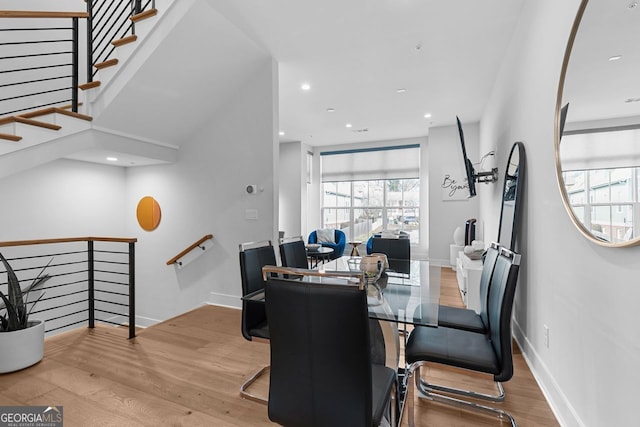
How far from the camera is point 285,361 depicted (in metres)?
1.15

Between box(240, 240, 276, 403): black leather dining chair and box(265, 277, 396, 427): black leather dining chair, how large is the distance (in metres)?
0.70

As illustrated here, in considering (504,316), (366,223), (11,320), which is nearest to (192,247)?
(11,320)

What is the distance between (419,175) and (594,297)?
5891mm

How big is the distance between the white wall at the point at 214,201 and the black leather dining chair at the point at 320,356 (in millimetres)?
2350

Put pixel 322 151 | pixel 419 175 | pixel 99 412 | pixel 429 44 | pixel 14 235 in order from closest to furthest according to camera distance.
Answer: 1. pixel 99 412
2. pixel 429 44
3. pixel 14 235
4. pixel 419 175
5. pixel 322 151

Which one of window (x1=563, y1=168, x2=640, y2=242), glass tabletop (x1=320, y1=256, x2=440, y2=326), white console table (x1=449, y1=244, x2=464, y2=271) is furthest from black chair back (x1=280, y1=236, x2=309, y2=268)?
white console table (x1=449, y1=244, x2=464, y2=271)

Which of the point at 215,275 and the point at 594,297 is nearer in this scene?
the point at 594,297

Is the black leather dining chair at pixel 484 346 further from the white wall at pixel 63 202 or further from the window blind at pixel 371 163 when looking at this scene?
the window blind at pixel 371 163

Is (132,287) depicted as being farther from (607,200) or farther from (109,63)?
(607,200)

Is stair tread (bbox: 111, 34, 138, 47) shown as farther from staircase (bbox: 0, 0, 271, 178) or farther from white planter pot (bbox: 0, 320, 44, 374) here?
white planter pot (bbox: 0, 320, 44, 374)

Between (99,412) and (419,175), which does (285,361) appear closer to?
(99,412)

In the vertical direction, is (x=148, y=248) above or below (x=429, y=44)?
below

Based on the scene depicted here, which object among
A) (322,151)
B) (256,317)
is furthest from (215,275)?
(322,151)

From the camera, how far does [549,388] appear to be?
185 centimetres
